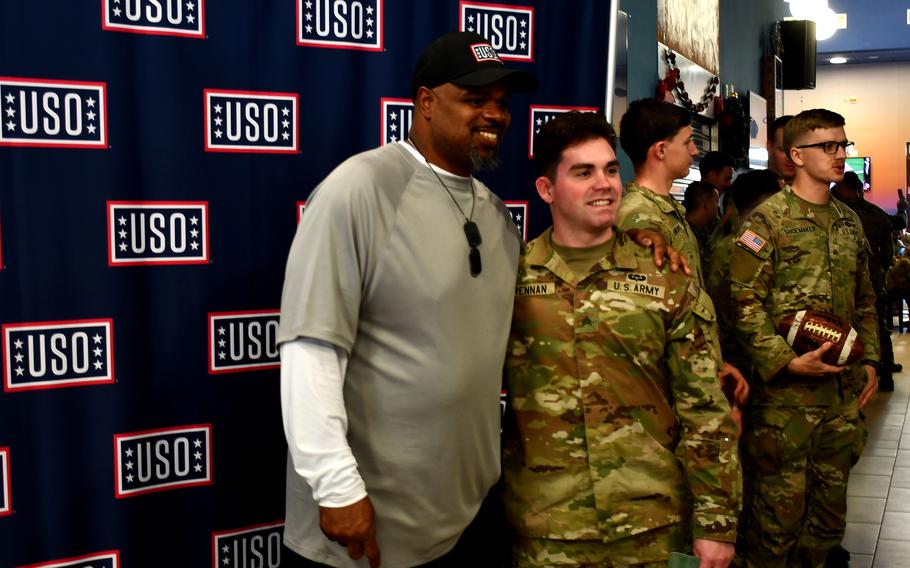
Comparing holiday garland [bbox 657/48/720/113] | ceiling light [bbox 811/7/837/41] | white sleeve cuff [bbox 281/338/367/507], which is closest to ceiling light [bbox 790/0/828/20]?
ceiling light [bbox 811/7/837/41]

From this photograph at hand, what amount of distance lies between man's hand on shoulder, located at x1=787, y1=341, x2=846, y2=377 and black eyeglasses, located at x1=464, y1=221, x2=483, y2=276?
5.95 feet

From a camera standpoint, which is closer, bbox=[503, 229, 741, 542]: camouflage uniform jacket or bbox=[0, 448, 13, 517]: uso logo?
bbox=[503, 229, 741, 542]: camouflage uniform jacket

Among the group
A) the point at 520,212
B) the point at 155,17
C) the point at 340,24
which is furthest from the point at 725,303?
the point at 155,17

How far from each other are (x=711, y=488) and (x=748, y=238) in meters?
1.64

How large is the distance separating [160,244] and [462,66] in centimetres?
88

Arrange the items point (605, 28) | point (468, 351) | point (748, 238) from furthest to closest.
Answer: point (748, 238)
point (605, 28)
point (468, 351)

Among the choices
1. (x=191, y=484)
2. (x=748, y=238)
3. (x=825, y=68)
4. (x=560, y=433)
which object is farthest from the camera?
(x=825, y=68)

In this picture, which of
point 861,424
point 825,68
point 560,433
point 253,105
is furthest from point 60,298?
point 825,68

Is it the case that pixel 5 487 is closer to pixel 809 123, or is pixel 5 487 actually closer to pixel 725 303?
pixel 725 303

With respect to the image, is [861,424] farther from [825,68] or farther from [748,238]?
[825,68]

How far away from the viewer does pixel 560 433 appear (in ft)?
6.54

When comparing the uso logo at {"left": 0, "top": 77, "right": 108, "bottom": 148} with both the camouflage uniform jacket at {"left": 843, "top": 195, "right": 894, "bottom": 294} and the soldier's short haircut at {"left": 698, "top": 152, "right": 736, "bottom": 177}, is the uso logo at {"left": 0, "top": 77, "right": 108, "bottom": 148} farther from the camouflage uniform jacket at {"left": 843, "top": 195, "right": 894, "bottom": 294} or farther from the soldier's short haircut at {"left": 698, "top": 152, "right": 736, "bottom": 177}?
the camouflage uniform jacket at {"left": 843, "top": 195, "right": 894, "bottom": 294}

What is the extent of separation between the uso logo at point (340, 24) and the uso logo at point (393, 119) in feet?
0.52

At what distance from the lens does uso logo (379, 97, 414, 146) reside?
2.63 meters
